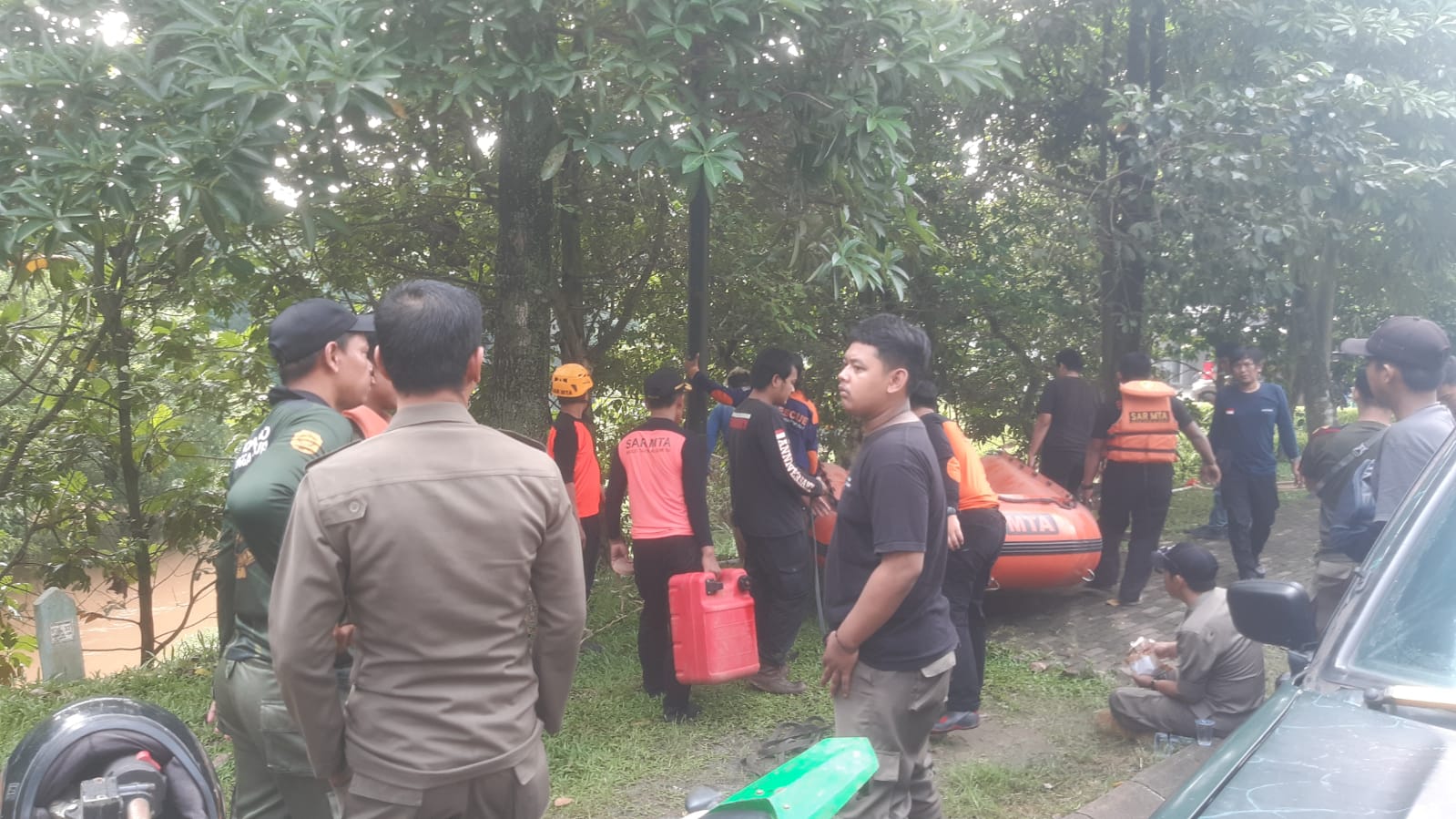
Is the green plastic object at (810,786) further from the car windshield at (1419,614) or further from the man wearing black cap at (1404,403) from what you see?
the man wearing black cap at (1404,403)

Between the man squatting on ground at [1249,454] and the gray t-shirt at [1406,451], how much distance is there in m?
3.93

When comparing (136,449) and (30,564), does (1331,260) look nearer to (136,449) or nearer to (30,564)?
(136,449)

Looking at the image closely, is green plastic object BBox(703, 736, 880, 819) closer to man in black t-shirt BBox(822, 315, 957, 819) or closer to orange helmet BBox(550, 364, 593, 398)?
man in black t-shirt BBox(822, 315, 957, 819)

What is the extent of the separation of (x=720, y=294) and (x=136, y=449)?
4.87 metres

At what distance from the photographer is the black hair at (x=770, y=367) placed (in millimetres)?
5746

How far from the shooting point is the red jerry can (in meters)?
5.10

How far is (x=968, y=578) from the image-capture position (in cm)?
523

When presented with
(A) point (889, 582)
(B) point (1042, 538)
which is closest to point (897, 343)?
(A) point (889, 582)

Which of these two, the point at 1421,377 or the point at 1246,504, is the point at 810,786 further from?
the point at 1246,504

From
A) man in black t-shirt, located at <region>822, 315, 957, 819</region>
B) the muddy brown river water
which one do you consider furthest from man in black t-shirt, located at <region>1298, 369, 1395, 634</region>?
the muddy brown river water

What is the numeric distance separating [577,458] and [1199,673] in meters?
3.59

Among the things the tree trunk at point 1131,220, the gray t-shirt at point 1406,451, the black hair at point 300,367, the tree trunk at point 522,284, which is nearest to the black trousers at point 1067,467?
the tree trunk at point 1131,220

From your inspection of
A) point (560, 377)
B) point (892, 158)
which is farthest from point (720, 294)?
point (892, 158)

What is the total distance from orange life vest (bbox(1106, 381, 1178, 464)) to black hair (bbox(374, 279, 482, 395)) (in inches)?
244
